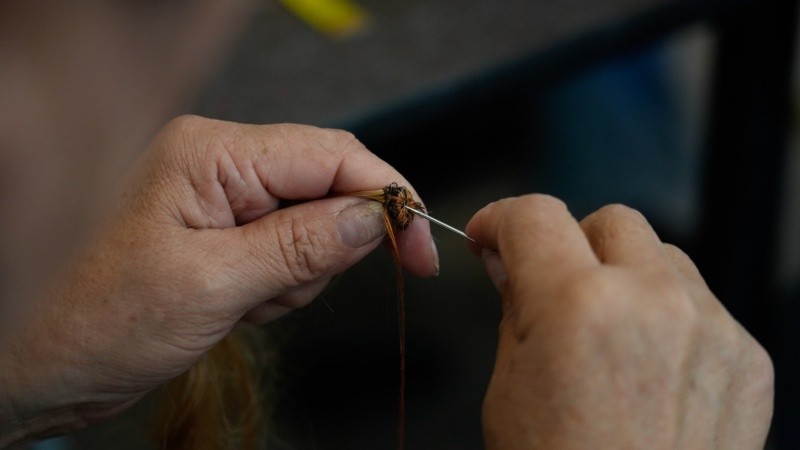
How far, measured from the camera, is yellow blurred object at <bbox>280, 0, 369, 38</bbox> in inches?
69.8

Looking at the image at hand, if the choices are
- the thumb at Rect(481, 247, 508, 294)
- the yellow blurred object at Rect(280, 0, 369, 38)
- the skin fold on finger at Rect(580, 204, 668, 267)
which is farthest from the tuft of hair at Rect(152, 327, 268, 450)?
the yellow blurred object at Rect(280, 0, 369, 38)

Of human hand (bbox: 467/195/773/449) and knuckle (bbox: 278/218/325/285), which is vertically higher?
knuckle (bbox: 278/218/325/285)

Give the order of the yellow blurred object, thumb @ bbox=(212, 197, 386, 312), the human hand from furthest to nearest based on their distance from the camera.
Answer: the yellow blurred object < thumb @ bbox=(212, 197, 386, 312) < the human hand

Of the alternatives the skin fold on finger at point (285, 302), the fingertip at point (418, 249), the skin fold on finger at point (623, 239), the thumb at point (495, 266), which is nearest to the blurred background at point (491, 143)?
the skin fold on finger at point (285, 302)

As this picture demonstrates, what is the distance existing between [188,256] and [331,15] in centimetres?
97

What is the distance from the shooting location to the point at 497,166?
2631mm

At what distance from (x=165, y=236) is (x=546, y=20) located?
986 millimetres

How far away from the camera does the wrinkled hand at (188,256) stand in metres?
0.98

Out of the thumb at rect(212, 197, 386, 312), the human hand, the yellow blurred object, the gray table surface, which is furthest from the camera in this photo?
the yellow blurred object

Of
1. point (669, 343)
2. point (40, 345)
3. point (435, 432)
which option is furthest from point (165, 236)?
point (435, 432)

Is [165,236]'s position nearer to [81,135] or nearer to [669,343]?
[669,343]

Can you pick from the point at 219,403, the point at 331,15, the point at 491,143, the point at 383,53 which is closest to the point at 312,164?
the point at 219,403

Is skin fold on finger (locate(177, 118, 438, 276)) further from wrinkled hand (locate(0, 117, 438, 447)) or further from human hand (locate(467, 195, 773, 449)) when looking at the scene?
human hand (locate(467, 195, 773, 449))

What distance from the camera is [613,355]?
771 mm
